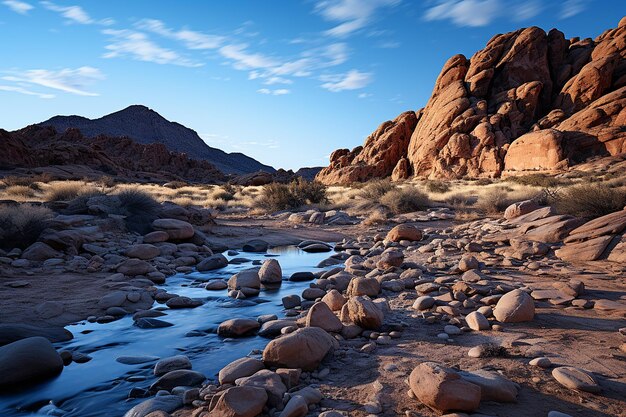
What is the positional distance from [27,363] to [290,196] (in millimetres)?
19109

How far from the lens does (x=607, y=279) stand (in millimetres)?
5875

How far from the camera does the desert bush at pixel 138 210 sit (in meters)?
11.7

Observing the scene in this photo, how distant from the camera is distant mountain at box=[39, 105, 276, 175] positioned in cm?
11206

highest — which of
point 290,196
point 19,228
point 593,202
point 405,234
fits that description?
point 290,196

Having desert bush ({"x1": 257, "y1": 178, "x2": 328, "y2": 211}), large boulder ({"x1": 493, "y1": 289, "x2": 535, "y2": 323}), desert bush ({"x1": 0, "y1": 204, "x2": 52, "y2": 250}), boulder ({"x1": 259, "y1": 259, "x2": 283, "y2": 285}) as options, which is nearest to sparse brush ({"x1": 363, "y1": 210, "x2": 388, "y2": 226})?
desert bush ({"x1": 257, "y1": 178, "x2": 328, "y2": 211})

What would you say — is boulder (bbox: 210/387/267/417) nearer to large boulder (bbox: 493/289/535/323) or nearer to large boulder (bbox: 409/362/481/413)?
large boulder (bbox: 409/362/481/413)

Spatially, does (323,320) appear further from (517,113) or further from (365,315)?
(517,113)

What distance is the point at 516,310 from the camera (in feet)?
14.6

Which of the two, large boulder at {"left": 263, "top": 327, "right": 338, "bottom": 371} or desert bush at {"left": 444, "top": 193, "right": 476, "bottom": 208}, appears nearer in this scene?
large boulder at {"left": 263, "top": 327, "right": 338, "bottom": 371}

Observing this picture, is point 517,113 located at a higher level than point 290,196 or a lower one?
higher

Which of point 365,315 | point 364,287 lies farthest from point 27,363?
point 364,287

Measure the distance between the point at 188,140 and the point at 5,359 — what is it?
132 meters

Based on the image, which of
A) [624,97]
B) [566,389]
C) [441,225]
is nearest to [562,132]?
[624,97]

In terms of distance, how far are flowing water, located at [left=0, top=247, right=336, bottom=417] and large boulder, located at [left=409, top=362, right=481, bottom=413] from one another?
6.28 ft
